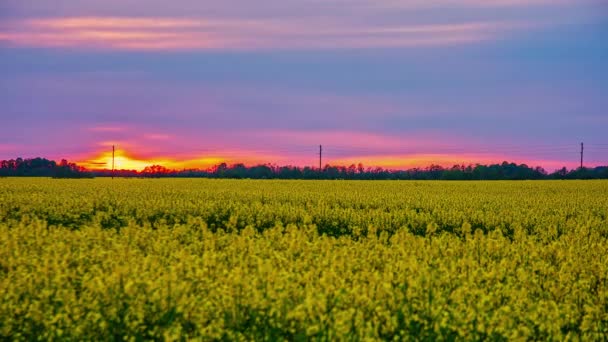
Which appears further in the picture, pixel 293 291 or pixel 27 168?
pixel 27 168

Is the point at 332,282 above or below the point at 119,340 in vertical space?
above

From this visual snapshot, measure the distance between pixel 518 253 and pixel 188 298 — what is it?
24.3ft

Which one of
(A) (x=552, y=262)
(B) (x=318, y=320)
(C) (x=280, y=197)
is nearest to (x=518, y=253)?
(A) (x=552, y=262)

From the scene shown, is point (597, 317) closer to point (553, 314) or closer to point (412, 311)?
point (553, 314)

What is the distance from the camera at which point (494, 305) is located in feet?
31.3

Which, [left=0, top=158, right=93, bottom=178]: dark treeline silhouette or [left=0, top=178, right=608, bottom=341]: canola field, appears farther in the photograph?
[left=0, top=158, right=93, bottom=178]: dark treeline silhouette

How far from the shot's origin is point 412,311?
882cm

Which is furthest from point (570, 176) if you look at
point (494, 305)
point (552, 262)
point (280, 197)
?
point (494, 305)

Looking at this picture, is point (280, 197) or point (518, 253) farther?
point (280, 197)

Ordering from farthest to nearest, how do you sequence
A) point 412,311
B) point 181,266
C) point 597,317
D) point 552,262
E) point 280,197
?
point 280,197, point 552,262, point 181,266, point 597,317, point 412,311

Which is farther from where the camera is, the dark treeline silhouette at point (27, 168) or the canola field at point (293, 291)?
the dark treeline silhouette at point (27, 168)

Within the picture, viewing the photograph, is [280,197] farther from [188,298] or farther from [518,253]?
[188,298]

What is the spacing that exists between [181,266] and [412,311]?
3499 millimetres

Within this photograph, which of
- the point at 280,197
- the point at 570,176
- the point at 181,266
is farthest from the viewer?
the point at 570,176
